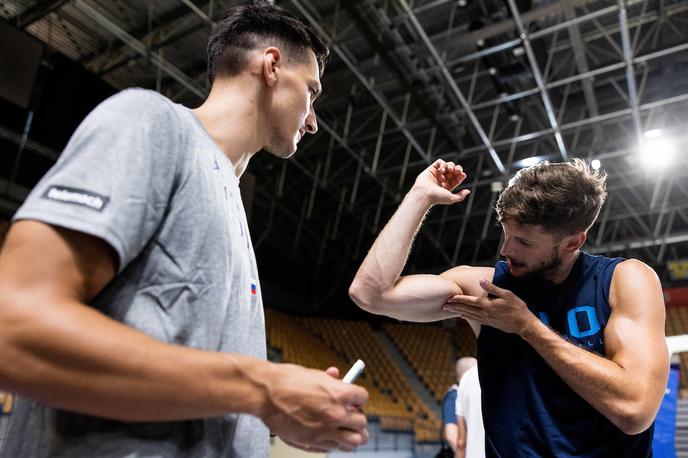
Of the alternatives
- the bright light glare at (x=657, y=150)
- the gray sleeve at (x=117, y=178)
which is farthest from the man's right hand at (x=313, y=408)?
the bright light glare at (x=657, y=150)

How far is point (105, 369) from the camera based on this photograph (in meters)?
0.63

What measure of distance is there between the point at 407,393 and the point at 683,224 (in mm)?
8602

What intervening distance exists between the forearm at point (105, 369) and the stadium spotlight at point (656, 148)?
397 inches

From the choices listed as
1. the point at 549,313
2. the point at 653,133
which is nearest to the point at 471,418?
the point at 549,313

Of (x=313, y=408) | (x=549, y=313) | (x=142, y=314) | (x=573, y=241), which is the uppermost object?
(x=573, y=241)

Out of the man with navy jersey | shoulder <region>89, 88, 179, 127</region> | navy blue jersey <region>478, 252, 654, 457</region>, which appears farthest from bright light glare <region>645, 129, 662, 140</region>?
shoulder <region>89, 88, 179, 127</region>

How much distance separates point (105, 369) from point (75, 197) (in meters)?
0.24

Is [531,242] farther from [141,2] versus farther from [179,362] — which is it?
[141,2]

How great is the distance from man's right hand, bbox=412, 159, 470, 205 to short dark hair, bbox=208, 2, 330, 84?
2.42ft

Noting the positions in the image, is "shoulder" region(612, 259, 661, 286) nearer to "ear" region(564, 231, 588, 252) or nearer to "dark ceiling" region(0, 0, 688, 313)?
"ear" region(564, 231, 588, 252)

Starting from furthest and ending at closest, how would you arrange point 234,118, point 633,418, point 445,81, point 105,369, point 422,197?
point 445,81, point 422,197, point 633,418, point 234,118, point 105,369

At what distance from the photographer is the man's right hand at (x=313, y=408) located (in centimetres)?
71

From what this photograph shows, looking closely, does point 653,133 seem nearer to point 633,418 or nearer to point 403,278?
point 403,278

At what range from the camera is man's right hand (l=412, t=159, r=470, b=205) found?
1.85 m
